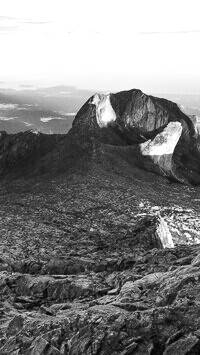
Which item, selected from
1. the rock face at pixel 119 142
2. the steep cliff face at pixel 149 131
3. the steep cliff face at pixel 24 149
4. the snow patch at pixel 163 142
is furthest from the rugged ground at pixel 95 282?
the steep cliff face at pixel 24 149

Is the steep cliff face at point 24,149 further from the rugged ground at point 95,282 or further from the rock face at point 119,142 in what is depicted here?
the rugged ground at point 95,282

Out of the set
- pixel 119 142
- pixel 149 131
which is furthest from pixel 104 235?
pixel 149 131

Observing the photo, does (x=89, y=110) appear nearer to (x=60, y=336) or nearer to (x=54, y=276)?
(x=54, y=276)

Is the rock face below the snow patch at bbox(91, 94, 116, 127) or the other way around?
below

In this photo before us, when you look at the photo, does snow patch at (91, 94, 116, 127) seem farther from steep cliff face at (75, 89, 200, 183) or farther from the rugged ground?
the rugged ground

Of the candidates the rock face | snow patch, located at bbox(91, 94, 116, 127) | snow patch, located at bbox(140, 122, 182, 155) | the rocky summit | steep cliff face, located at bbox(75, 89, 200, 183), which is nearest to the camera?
the rocky summit

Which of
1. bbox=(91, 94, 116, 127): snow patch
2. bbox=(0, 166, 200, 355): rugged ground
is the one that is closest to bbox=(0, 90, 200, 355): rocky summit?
bbox=(0, 166, 200, 355): rugged ground
